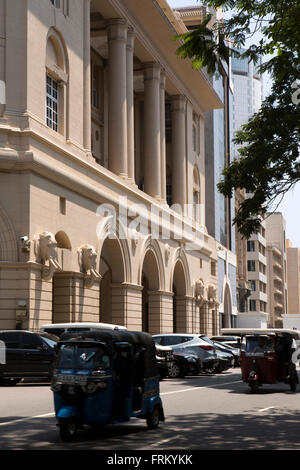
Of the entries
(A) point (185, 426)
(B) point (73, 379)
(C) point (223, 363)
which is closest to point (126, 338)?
(B) point (73, 379)

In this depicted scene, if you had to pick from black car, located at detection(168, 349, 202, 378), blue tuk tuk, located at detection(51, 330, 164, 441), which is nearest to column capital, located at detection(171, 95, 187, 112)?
black car, located at detection(168, 349, 202, 378)

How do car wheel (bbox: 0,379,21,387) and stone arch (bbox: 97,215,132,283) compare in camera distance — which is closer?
car wheel (bbox: 0,379,21,387)

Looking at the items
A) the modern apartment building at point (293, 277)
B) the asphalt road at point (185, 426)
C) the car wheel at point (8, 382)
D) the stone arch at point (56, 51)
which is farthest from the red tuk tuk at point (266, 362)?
the modern apartment building at point (293, 277)

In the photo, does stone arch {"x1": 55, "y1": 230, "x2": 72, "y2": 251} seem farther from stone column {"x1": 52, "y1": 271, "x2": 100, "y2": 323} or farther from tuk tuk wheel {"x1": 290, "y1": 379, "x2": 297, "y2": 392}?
tuk tuk wheel {"x1": 290, "y1": 379, "x2": 297, "y2": 392}

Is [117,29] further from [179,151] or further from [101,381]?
[101,381]

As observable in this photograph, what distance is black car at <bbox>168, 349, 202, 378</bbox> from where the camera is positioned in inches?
1154

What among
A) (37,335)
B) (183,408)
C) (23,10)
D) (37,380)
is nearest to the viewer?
(183,408)

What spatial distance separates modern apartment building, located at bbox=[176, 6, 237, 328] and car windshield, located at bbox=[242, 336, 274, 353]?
45.8m

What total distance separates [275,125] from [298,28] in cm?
835

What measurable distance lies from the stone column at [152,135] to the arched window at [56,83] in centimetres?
1453
